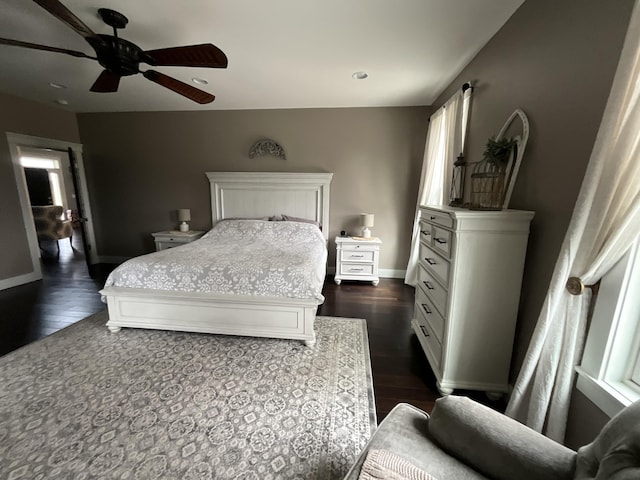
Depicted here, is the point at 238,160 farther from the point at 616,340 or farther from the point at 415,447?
the point at 616,340

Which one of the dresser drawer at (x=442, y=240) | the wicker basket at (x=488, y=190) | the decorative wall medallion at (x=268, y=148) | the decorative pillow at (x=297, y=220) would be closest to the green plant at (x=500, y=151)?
the wicker basket at (x=488, y=190)

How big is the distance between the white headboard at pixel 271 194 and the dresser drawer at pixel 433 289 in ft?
6.56

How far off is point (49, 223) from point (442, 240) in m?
8.08

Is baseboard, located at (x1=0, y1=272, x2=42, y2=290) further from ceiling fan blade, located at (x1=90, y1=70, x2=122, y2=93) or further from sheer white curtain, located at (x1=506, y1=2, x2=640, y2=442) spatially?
sheer white curtain, located at (x1=506, y1=2, x2=640, y2=442)

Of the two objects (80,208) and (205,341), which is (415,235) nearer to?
(205,341)

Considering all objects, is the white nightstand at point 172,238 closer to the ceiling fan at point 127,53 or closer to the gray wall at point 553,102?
the ceiling fan at point 127,53

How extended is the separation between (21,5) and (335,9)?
2.22 m

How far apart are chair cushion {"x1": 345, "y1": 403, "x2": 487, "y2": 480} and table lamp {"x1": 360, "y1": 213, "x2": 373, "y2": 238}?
9.43 feet

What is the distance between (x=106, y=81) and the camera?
2.13 meters

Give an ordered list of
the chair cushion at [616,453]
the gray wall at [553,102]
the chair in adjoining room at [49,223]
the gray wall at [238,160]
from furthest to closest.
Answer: the chair in adjoining room at [49,223] < the gray wall at [238,160] < the gray wall at [553,102] < the chair cushion at [616,453]

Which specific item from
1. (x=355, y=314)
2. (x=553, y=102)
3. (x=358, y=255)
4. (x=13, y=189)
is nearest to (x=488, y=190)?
(x=553, y=102)

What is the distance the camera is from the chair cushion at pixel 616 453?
61 cm

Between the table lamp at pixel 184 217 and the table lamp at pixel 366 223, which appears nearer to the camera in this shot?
the table lamp at pixel 366 223

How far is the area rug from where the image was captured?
128cm
